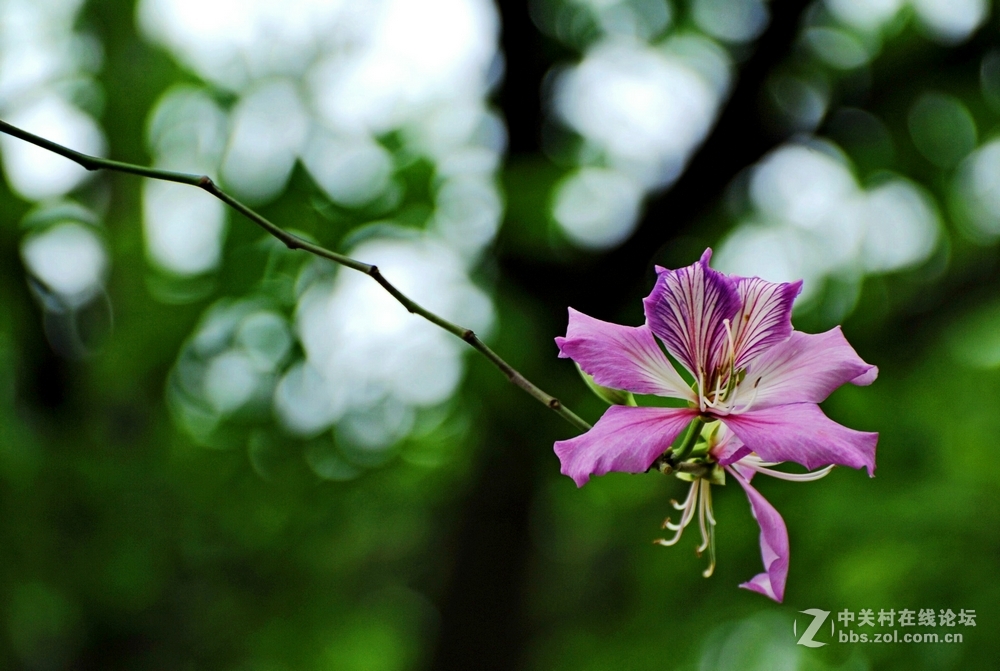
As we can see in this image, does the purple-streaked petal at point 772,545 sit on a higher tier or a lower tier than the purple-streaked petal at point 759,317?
lower

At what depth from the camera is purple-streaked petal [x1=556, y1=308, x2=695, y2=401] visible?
3.22 ft

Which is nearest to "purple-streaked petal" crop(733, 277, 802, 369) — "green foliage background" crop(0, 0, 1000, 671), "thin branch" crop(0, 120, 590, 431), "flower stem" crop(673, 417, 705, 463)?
"flower stem" crop(673, 417, 705, 463)

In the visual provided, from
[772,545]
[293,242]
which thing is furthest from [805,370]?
[293,242]

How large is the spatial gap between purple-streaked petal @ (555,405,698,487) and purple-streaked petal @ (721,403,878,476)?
9 cm

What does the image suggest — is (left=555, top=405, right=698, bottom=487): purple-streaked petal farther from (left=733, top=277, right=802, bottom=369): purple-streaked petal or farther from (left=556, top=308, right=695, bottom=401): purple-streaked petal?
(left=733, top=277, right=802, bottom=369): purple-streaked petal

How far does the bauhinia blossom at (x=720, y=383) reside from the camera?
36.6 inches

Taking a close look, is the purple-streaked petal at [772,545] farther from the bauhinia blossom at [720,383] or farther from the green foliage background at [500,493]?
the green foliage background at [500,493]

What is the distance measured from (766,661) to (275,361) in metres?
2.56

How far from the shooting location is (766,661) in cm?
412

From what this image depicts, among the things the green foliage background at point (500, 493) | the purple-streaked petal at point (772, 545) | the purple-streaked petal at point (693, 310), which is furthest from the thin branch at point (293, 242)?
the green foliage background at point (500, 493)

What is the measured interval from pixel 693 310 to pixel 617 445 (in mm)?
216

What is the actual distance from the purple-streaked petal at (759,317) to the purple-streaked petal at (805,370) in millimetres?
19

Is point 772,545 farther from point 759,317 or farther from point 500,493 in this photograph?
point 500,493

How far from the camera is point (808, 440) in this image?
0.93m
